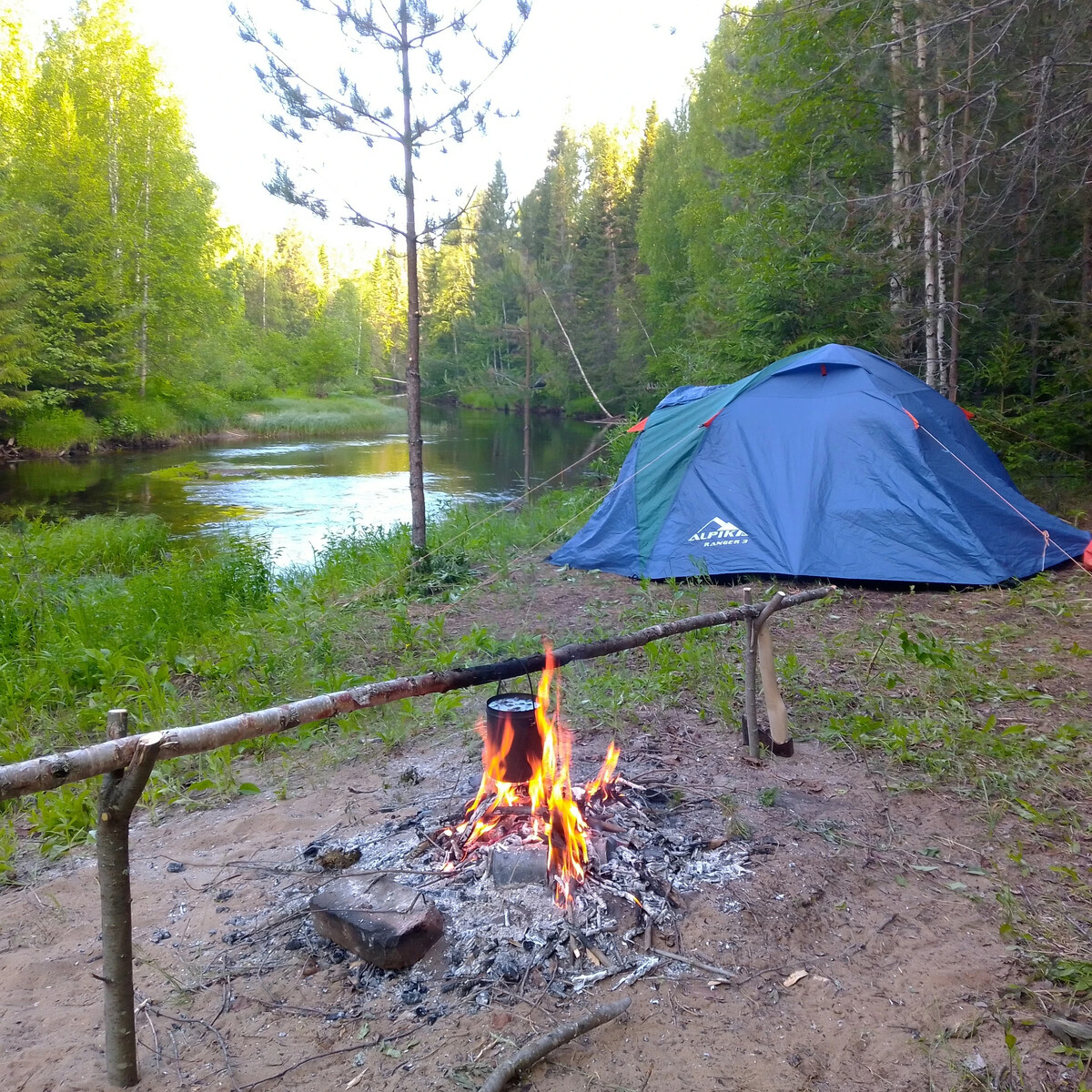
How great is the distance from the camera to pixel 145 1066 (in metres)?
2.20

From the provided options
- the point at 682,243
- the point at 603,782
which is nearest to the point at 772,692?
the point at 603,782

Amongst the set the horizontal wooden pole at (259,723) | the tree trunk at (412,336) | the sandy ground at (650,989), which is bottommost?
the sandy ground at (650,989)

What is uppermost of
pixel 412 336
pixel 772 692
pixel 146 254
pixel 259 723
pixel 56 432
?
pixel 146 254

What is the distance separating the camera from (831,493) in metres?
7.04

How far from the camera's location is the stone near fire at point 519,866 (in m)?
2.77

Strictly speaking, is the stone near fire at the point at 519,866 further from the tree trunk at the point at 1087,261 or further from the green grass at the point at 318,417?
the green grass at the point at 318,417

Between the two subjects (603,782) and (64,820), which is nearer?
(603,782)

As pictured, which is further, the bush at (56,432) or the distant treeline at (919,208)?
the bush at (56,432)

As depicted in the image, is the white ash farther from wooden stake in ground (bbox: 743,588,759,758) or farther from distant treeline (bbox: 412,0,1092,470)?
distant treeline (bbox: 412,0,1092,470)

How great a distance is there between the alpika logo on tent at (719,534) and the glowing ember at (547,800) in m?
4.29

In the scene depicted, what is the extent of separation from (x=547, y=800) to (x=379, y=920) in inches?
28.8

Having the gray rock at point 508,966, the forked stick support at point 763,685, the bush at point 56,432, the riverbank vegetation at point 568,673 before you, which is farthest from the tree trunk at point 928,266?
the bush at point 56,432

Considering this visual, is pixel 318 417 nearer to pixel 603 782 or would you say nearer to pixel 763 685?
pixel 763 685

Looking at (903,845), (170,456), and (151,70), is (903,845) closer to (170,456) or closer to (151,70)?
(170,456)
